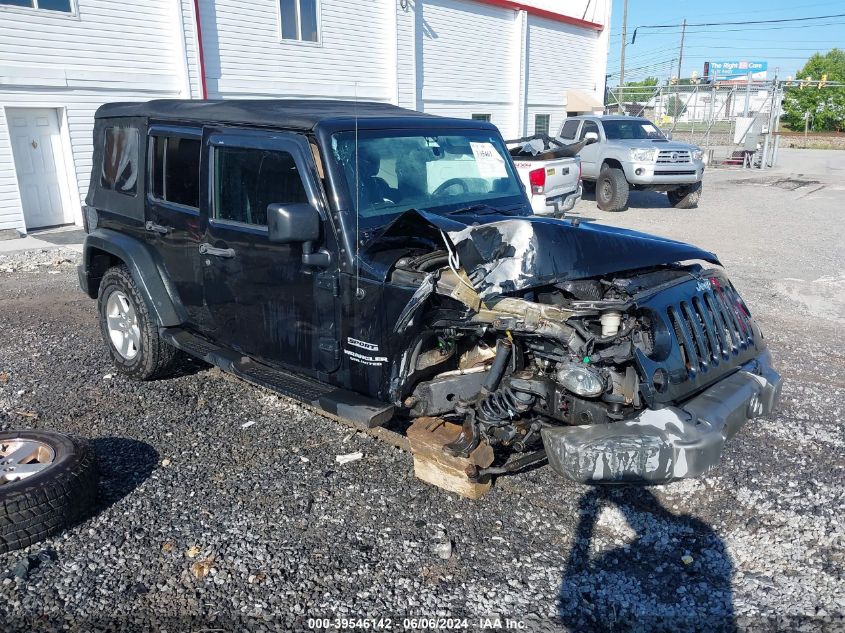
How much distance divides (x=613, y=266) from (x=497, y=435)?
102 centimetres

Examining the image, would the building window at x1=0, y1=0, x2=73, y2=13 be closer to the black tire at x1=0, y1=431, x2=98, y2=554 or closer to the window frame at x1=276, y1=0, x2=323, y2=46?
the window frame at x1=276, y1=0, x2=323, y2=46

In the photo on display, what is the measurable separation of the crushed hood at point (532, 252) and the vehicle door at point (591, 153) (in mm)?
12611

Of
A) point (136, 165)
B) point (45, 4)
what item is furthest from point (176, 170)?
point (45, 4)

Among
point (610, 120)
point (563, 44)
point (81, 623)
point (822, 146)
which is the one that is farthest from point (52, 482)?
point (822, 146)

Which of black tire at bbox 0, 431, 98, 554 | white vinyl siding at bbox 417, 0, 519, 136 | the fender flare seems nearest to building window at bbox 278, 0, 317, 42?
white vinyl siding at bbox 417, 0, 519, 136

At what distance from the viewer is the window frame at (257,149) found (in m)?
3.80

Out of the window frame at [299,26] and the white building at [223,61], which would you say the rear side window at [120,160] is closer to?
the white building at [223,61]

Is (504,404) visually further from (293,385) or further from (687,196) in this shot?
(687,196)

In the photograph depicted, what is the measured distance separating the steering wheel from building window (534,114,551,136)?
20.9 m

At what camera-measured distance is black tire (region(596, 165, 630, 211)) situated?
1488 centimetres

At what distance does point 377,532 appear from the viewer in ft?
11.3

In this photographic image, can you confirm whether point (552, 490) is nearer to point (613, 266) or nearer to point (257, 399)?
point (613, 266)

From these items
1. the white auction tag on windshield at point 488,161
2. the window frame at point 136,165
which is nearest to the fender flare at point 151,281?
the window frame at point 136,165

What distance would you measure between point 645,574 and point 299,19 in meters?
15.4
